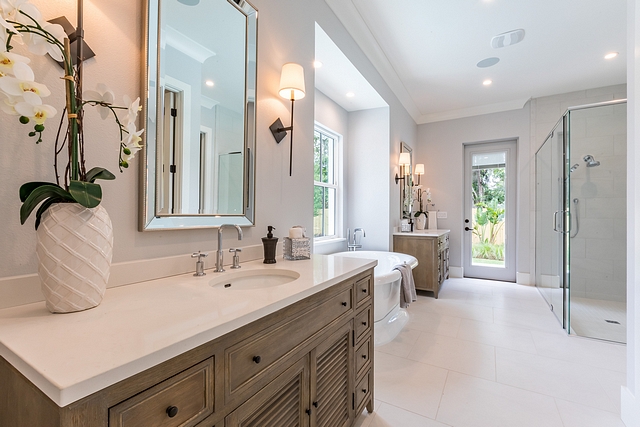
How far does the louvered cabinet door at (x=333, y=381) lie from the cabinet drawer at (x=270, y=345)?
0.11 metres

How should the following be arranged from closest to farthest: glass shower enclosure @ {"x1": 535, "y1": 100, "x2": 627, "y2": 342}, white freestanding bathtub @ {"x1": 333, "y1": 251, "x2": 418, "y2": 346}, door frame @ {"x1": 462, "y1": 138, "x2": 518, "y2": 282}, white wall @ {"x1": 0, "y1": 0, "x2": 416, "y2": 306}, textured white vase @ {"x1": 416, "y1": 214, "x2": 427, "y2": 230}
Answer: white wall @ {"x1": 0, "y1": 0, "x2": 416, "y2": 306}
white freestanding bathtub @ {"x1": 333, "y1": 251, "x2": 418, "y2": 346}
glass shower enclosure @ {"x1": 535, "y1": 100, "x2": 627, "y2": 342}
door frame @ {"x1": 462, "y1": 138, "x2": 518, "y2": 282}
textured white vase @ {"x1": 416, "y1": 214, "x2": 427, "y2": 230}

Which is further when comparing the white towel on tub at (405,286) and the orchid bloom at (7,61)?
the white towel on tub at (405,286)

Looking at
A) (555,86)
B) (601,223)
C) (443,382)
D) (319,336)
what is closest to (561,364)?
(443,382)

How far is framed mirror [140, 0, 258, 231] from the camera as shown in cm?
114

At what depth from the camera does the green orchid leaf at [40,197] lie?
67cm

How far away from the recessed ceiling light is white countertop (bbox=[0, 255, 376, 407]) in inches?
141

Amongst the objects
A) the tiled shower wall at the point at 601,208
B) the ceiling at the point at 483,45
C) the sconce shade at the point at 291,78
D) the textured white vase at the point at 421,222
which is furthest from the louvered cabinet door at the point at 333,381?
the textured white vase at the point at 421,222

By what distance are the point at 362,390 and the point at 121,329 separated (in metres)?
1.32

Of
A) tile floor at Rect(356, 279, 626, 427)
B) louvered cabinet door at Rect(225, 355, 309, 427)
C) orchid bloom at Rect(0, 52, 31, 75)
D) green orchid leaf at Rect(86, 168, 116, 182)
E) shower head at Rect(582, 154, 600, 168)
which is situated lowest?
tile floor at Rect(356, 279, 626, 427)

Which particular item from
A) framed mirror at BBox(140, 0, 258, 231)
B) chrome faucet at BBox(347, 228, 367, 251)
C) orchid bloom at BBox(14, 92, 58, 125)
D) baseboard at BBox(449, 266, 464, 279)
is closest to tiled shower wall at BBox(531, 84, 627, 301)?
baseboard at BBox(449, 266, 464, 279)

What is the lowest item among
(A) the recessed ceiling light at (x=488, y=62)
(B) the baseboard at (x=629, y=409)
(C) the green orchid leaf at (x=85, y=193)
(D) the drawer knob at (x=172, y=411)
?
(B) the baseboard at (x=629, y=409)

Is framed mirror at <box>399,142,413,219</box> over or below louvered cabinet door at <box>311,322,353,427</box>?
over

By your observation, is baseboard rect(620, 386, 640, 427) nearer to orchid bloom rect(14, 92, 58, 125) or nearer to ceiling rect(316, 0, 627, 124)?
orchid bloom rect(14, 92, 58, 125)

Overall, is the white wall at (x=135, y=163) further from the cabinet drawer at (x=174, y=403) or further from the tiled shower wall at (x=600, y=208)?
the tiled shower wall at (x=600, y=208)
